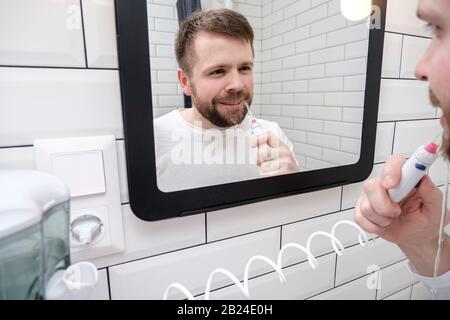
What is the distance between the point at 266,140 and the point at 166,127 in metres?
0.22

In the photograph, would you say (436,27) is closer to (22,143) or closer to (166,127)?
(166,127)

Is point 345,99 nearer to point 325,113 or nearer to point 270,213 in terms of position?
point 325,113

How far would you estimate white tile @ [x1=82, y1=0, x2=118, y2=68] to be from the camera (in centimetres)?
38

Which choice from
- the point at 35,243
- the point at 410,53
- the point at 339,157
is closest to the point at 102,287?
the point at 35,243

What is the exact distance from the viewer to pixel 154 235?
0.48 meters

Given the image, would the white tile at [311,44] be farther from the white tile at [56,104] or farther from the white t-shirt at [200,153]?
the white tile at [56,104]

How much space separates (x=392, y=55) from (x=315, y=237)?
0.50 meters

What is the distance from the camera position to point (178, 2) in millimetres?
430

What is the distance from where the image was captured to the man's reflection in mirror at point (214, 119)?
17.7 inches

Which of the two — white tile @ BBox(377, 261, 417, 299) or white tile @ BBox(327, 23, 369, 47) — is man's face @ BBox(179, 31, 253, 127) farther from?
white tile @ BBox(377, 261, 417, 299)

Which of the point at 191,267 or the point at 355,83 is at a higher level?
the point at 355,83

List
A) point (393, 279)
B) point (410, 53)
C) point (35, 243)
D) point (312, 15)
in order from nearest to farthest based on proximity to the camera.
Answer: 1. point (35, 243)
2. point (312, 15)
3. point (410, 53)
4. point (393, 279)

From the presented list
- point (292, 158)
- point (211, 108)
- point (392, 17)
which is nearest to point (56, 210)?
point (211, 108)

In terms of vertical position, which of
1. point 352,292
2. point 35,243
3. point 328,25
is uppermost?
point 328,25
